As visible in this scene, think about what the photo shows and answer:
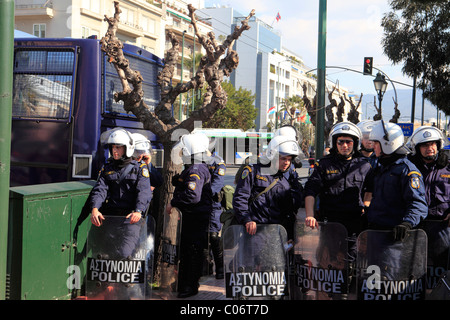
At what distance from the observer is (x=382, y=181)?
4586mm

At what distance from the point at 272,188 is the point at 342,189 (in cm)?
62

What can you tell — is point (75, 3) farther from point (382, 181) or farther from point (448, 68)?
point (382, 181)

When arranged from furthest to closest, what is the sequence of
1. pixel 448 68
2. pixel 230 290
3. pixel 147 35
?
pixel 147 35 → pixel 448 68 → pixel 230 290

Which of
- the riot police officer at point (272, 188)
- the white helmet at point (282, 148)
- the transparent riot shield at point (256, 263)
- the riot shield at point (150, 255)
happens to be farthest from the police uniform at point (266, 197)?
the riot shield at point (150, 255)

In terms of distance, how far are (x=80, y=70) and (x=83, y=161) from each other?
137 cm

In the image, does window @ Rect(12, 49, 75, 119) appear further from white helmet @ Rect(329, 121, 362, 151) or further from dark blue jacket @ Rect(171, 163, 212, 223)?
white helmet @ Rect(329, 121, 362, 151)

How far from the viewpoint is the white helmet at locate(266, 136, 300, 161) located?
4.79m

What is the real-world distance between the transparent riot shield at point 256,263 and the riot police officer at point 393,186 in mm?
857

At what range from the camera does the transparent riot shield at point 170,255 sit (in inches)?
211

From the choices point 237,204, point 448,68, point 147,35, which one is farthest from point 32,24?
point 237,204

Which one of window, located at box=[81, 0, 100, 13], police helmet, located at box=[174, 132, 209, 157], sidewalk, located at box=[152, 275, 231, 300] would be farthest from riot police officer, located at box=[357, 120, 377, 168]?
window, located at box=[81, 0, 100, 13]

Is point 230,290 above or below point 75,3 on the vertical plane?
below

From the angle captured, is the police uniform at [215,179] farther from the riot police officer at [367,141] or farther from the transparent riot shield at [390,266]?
the transparent riot shield at [390,266]

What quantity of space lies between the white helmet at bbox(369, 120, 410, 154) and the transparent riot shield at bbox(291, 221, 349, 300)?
2.87ft
